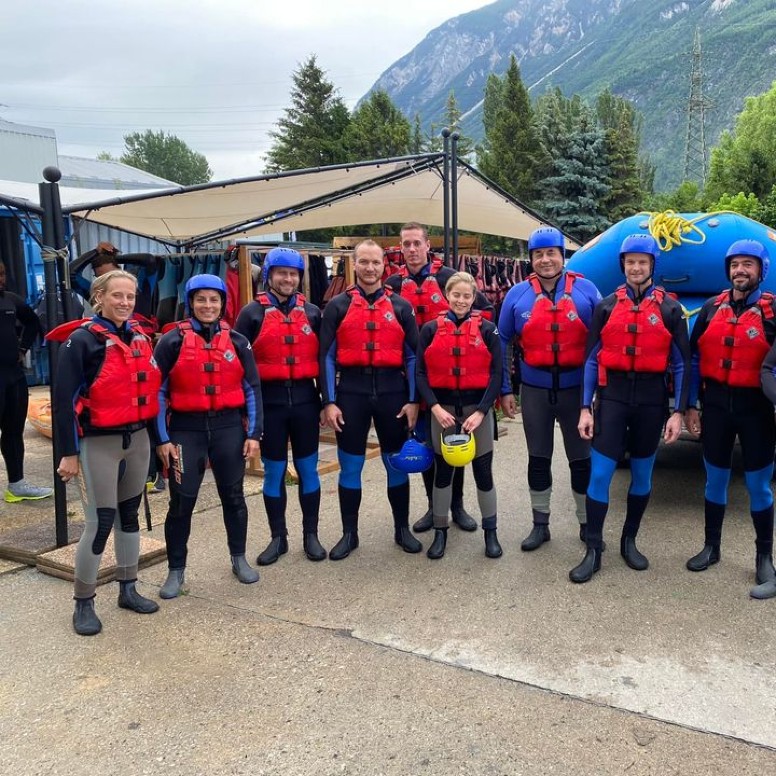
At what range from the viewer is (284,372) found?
4.01m

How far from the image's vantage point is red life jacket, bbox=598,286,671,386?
3.73 m

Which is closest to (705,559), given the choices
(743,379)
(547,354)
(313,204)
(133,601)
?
(743,379)

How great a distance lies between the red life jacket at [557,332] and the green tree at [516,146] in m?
26.9

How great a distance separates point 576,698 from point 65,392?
99.5 inches

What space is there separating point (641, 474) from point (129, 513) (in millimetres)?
2749

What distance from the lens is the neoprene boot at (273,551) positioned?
418cm

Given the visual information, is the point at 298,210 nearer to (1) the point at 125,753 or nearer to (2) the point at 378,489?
(2) the point at 378,489

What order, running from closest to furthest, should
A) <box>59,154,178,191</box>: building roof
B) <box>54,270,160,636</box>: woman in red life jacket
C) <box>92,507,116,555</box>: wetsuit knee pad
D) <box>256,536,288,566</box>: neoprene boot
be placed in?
<box>54,270,160,636</box>: woman in red life jacket, <box>92,507,116,555</box>: wetsuit knee pad, <box>256,536,288,566</box>: neoprene boot, <box>59,154,178,191</box>: building roof

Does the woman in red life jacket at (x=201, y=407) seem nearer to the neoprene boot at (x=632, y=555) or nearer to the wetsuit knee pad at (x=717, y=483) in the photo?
the neoprene boot at (x=632, y=555)

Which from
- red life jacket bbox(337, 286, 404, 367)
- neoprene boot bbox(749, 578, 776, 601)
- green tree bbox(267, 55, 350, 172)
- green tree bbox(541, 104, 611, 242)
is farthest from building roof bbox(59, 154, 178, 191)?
neoprene boot bbox(749, 578, 776, 601)

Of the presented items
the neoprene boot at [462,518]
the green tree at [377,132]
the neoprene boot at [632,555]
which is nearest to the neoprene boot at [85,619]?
the neoprene boot at [462,518]

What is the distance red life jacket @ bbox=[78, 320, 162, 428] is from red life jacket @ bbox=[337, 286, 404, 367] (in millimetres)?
1145

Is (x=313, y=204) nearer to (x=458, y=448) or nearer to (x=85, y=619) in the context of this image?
(x=458, y=448)

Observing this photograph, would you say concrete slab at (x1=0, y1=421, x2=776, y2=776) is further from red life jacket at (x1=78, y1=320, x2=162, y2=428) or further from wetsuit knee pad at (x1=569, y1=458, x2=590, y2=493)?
red life jacket at (x1=78, y1=320, x2=162, y2=428)
